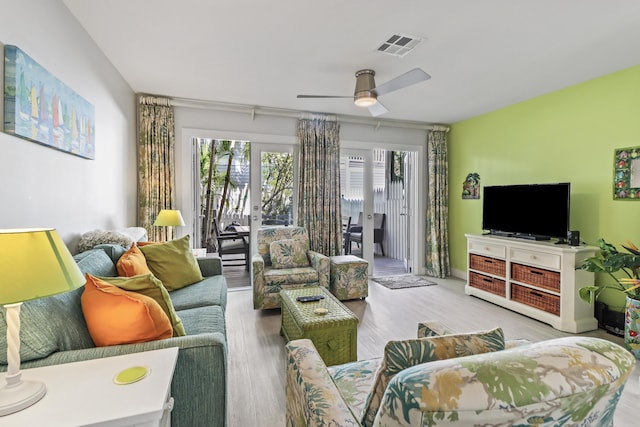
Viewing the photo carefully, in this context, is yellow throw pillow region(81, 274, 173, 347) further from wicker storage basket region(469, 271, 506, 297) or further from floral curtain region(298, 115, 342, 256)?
wicker storage basket region(469, 271, 506, 297)

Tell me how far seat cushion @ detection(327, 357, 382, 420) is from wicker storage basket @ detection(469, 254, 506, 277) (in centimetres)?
286

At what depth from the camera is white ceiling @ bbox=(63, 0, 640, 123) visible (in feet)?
6.87

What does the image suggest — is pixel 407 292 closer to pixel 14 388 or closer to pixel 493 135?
pixel 493 135

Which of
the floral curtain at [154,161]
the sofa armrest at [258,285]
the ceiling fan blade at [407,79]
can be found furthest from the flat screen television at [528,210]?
the floral curtain at [154,161]

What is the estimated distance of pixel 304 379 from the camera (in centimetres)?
116

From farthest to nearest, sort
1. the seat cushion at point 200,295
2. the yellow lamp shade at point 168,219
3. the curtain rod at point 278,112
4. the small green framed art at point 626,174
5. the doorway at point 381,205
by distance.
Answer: the doorway at point 381,205 → the curtain rod at point 278,112 → the yellow lamp shade at point 168,219 → the small green framed art at point 626,174 → the seat cushion at point 200,295

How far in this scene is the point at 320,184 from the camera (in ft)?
14.9

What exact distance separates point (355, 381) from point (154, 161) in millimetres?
3575

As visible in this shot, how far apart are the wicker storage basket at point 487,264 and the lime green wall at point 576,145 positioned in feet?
2.07

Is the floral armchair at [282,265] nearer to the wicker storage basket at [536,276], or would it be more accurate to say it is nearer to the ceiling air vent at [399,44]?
the wicker storage basket at [536,276]

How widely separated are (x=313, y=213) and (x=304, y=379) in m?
3.42

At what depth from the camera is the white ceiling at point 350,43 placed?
2094 mm

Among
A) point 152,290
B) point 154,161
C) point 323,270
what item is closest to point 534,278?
point 323,270

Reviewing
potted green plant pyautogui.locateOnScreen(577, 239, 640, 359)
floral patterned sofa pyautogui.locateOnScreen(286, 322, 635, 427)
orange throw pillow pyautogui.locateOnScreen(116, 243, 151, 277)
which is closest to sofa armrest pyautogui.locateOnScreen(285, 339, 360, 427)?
floral patterned sofa pyautogui.locateOnScreen(286, 322, 635, 427)
